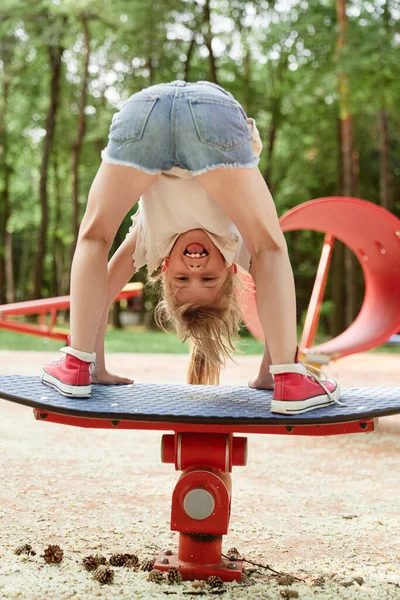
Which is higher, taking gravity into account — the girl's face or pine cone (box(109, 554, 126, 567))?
the girl's face

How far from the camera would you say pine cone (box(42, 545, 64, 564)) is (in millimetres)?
2396

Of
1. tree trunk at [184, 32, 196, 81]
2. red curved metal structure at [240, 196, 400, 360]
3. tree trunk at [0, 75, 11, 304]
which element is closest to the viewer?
red curved metal structure at [240, 196, 400, 360]

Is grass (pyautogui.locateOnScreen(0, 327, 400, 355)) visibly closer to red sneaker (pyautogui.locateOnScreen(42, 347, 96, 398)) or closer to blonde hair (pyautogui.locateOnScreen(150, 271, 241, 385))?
blonde hair (pyautogui.locateOnScreen(150, 271, 241, 385))

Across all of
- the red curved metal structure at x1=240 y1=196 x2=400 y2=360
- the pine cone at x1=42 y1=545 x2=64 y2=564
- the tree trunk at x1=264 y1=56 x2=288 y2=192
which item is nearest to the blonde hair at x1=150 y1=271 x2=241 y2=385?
the pine cone at x1=42 y1=545 x2=64 y2=564

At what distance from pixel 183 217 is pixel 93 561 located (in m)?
1.15

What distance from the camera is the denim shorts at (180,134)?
87.6 inches

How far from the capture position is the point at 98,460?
4.36 m

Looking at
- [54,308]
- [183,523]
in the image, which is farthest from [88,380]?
[54,308]

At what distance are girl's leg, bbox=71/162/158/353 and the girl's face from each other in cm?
22

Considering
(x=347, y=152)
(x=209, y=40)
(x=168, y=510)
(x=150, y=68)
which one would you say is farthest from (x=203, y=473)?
(x=150, y=68)

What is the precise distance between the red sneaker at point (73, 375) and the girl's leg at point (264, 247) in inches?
22.8

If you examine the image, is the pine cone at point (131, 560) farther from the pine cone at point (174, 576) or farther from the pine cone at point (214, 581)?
the pine cone at point (214, 581)

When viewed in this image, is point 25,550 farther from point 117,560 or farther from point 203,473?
point 203,473

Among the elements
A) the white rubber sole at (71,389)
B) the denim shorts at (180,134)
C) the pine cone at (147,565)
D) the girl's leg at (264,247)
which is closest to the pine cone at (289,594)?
the pine cone at (147,565)
